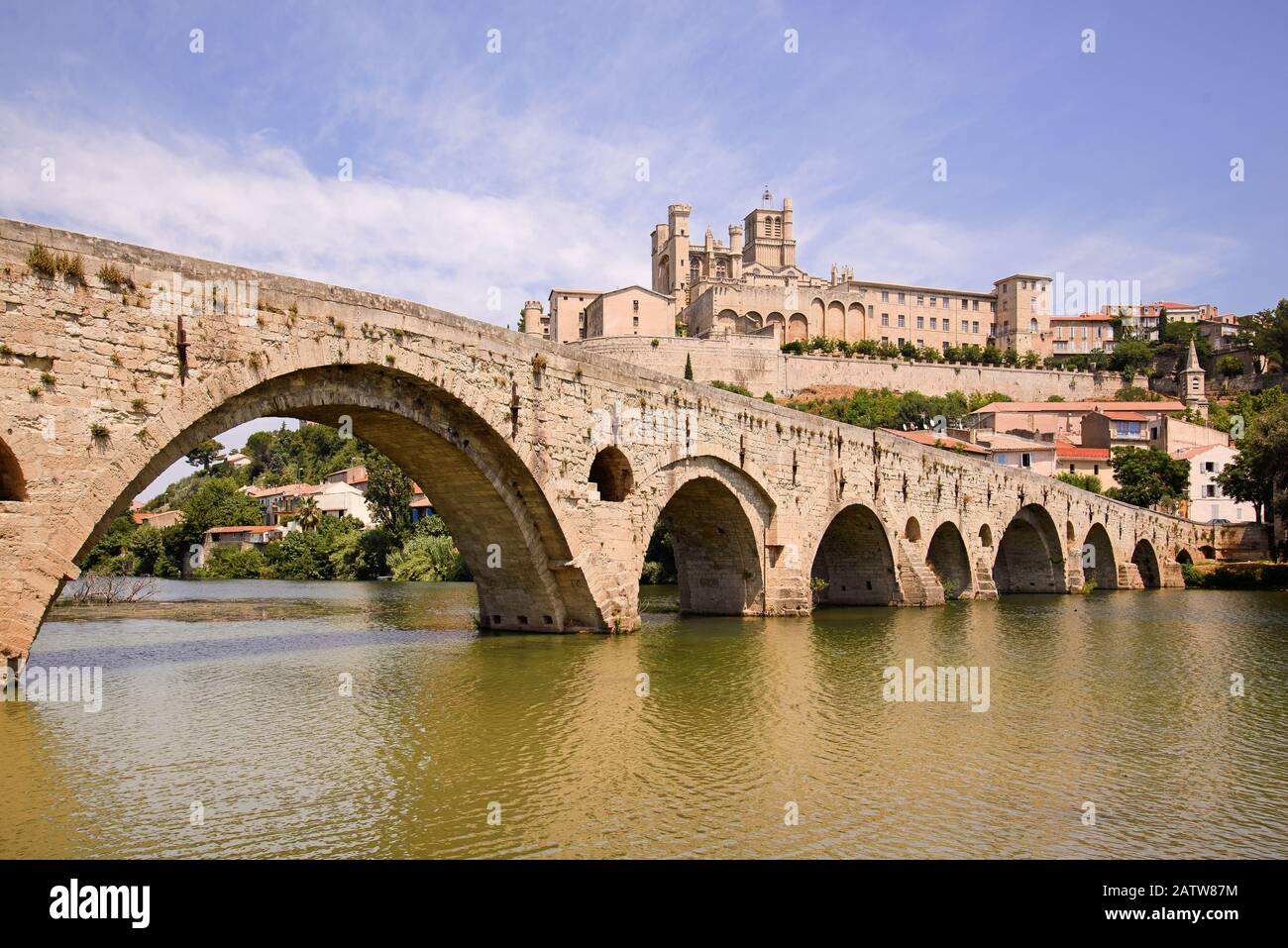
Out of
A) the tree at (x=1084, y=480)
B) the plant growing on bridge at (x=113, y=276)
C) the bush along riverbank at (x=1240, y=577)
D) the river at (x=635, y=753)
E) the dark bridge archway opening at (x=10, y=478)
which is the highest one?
the plant growing on bridge at (x=113, y=276)

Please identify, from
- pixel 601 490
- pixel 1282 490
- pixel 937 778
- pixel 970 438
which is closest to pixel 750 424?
pixel 601 490

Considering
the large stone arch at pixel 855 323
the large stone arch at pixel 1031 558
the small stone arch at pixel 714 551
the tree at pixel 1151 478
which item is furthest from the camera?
the large stone arch at pixel 855 323

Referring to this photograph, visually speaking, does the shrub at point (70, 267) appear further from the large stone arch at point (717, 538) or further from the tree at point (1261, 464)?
the tree at point (1261, 464)

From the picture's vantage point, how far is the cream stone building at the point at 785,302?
9169 cm

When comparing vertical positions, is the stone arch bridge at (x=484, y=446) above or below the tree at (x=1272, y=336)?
below

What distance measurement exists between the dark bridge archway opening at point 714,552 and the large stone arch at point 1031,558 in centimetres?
1943

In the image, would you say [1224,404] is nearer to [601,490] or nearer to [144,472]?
[601,490]

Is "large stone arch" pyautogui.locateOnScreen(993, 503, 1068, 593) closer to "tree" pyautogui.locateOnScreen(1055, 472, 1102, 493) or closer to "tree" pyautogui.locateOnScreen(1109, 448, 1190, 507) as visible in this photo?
"tree" pyautogui.locateOnScreen(1055, 472, 1102, 493)

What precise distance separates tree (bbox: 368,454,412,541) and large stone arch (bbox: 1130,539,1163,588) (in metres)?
38.3

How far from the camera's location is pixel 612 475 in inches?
747

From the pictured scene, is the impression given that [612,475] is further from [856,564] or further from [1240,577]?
[1240,577]

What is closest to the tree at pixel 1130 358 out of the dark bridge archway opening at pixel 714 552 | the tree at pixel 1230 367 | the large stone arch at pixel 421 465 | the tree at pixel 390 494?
the tree at pixel 1230 367

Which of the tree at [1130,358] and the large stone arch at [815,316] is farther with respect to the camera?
the large stone arch at [815,316]
